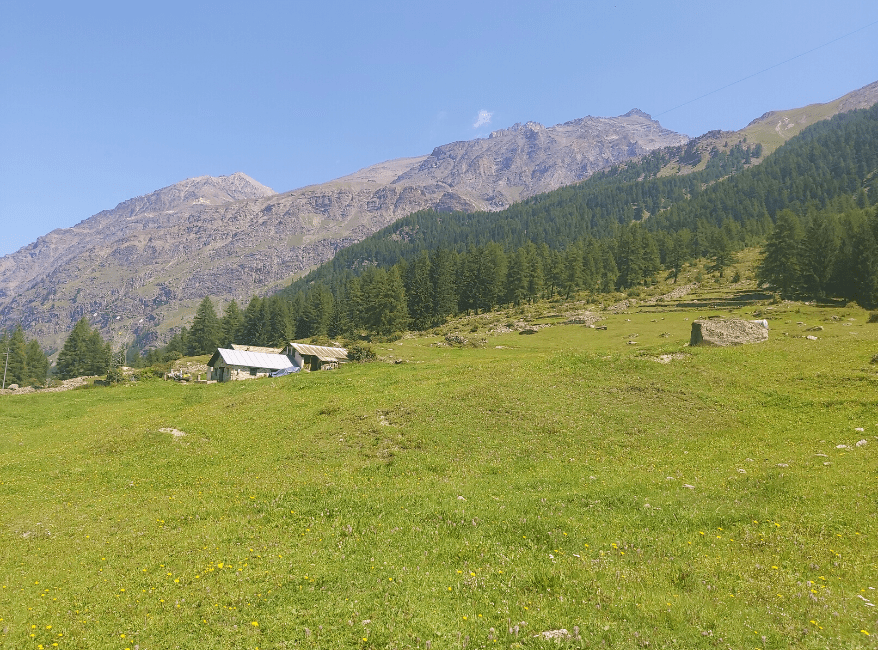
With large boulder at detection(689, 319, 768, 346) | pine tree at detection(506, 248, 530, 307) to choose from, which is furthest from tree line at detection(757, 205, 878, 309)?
pine tree at detection(506, 248, 530, 307)

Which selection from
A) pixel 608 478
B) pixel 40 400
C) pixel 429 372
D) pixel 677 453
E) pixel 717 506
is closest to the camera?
pixel 717 506

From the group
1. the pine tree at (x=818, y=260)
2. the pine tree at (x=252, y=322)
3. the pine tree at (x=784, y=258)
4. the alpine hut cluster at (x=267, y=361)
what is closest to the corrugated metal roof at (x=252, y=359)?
the alpine hut cluster at (x=267, y=361)

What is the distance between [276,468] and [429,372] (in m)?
21.9

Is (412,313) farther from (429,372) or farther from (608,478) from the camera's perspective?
(608,478)

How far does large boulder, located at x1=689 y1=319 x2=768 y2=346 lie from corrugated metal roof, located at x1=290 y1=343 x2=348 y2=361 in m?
55.7

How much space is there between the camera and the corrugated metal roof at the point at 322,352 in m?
82.0

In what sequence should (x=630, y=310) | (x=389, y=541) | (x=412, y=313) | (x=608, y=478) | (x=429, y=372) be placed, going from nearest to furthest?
(x=389, y=541), (x=608, y=478), (x=429, y=372), (x=630, y=310), (x=412, y=313)

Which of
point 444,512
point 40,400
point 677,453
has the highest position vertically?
point 40,400

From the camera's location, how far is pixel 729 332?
44.1m

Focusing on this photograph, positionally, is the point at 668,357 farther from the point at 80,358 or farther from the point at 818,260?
the point at 80,358

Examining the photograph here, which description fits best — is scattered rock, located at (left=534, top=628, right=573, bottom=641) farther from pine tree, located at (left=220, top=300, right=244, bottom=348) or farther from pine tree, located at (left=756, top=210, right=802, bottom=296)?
pine tree, located at (left=220, top=300, right=244, bottom=348)

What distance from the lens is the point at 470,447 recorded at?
2378 cm

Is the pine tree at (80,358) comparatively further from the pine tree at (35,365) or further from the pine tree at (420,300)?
the pine tree at (420,300)

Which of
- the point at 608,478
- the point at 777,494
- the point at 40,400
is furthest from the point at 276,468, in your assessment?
the point at 40,400
